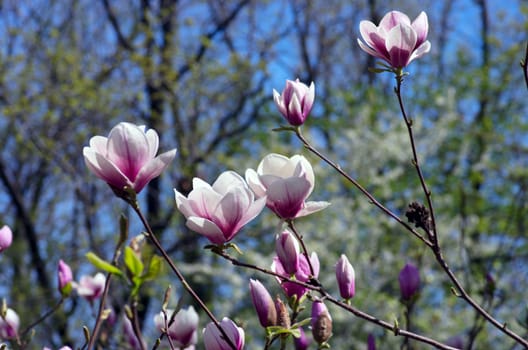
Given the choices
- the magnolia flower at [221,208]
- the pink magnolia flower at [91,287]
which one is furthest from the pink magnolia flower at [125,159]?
the pink magnolia flower at [91,287]

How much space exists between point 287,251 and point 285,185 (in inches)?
3.8

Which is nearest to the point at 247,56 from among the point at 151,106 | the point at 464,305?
the point at 151,106

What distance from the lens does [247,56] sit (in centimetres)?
755


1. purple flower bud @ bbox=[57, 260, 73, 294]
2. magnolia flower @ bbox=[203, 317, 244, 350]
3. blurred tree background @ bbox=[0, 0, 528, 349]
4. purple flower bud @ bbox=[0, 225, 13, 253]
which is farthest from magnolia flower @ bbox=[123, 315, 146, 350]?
blurred tree background @ bbox=[0, 0, 528, 349]

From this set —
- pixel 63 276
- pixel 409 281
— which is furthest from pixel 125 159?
pixel 409 281

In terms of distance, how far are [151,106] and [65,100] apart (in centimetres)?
117

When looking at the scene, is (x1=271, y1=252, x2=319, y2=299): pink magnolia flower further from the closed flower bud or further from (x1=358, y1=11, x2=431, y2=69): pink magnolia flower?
(x1=358, y1=11, x2=431, y2=69): pink magnolia flower

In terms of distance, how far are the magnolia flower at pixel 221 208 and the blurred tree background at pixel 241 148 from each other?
12.1 feet

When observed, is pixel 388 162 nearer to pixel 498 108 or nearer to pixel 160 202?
pixel 498 108

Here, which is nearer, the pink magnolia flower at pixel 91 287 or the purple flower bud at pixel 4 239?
the purple flower bud at pixel 4 239

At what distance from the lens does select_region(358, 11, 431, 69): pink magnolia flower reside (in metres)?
1.11

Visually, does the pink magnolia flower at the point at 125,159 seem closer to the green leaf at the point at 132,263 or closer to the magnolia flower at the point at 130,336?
the green leaf at the point at 132,263

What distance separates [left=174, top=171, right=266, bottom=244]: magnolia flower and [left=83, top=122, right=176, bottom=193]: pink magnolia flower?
Result: 48 mm

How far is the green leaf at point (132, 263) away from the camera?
83cm
